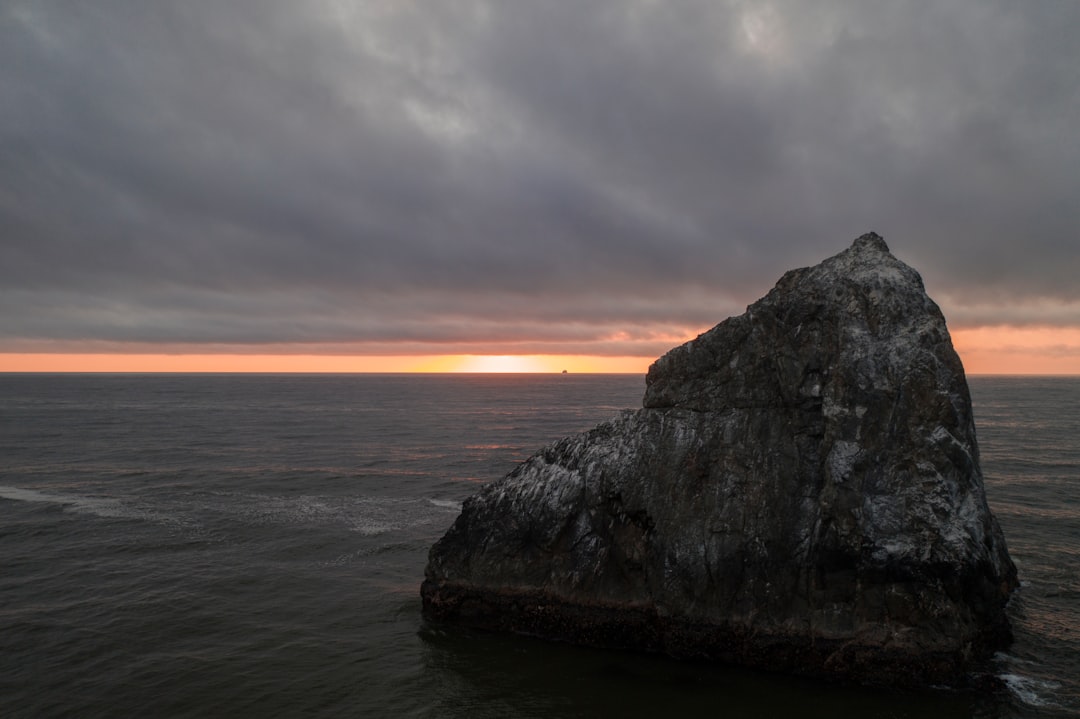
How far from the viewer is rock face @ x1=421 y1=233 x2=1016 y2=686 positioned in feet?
54.9

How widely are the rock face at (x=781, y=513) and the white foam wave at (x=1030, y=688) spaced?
0.82 m

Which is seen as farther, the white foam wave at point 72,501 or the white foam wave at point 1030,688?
the white foam wave at point 72,501

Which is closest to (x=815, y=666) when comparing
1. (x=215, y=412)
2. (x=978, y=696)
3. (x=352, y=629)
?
(x=978, y=696)

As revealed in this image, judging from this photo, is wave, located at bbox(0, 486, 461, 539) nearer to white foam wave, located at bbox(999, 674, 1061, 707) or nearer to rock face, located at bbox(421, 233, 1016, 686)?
rock face, located at bbox(421, 233, 1016, 686)

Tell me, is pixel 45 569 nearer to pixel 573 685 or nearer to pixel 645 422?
pixel 573 685

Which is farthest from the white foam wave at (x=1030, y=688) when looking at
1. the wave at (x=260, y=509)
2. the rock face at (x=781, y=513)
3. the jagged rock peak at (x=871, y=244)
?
the wave at (x=260, y=509)

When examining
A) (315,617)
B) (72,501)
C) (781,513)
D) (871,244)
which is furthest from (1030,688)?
(72,501)

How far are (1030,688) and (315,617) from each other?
2031 cm

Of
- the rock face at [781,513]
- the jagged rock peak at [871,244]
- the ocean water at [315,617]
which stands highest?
the jagged rock peak at [871,244]

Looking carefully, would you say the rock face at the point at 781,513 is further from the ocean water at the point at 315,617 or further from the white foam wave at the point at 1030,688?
the ocean water at the point at 315,617

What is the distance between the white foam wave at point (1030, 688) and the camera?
15.4 meters

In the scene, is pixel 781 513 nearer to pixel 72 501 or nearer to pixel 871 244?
pixel 871 244

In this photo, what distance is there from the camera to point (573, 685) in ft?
54.8

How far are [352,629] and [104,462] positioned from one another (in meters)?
41.7
